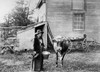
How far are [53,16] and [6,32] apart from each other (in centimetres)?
521

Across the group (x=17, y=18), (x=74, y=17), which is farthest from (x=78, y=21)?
(x=17, y=18)

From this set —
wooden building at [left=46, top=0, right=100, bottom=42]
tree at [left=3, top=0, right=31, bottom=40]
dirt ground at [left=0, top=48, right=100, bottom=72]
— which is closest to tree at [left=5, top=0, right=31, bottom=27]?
tree at [left=3, top=0, right=31, bottom=40]

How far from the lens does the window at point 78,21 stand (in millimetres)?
18812

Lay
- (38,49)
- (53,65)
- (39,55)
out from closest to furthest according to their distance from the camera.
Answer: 1. (38,49)
2. (39,55)
3. (53,65)

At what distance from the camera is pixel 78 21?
61.7 feet

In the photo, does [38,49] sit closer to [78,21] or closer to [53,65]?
[53,65]

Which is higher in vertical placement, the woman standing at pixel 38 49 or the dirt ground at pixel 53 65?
the woman standing at pixel 38 49

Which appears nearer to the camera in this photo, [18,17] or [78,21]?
[78,21]

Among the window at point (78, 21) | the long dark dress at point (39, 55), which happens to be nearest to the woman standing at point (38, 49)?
the long dark dress at point (39, 55)

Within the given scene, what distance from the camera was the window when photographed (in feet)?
61.7

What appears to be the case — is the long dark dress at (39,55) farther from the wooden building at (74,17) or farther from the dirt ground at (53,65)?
the wooden building at (74,17)

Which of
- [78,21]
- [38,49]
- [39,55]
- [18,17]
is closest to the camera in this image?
[38,49]

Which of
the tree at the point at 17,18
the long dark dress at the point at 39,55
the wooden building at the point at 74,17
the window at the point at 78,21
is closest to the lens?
the long dark dress at the point at 39,55

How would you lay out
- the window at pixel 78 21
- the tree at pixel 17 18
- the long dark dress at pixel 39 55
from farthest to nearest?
the tree at pixel 17 18, the window at pixel 78 21, the long dark dress at pixel 39 55
